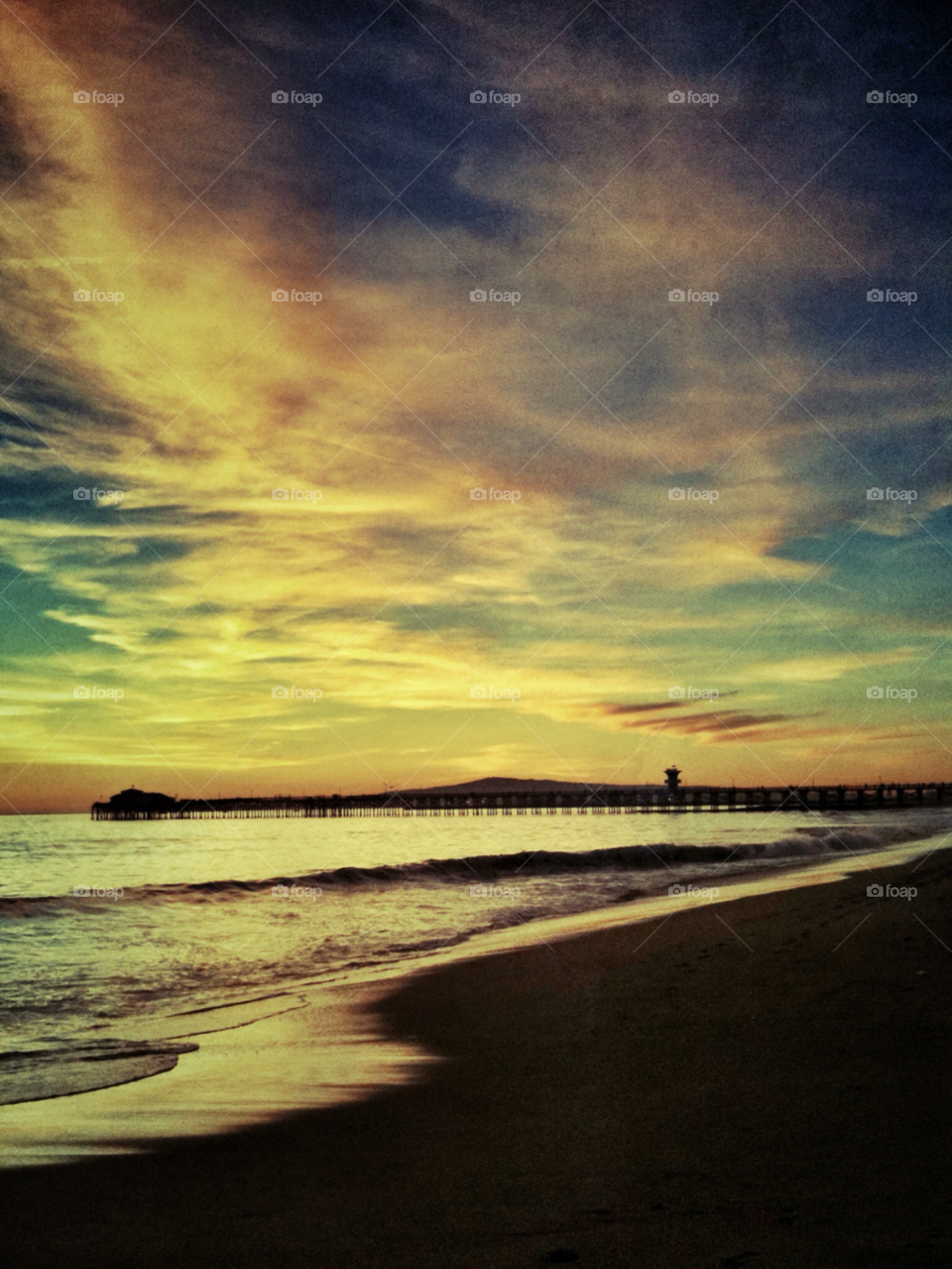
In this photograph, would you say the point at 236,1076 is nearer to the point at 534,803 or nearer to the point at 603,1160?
the point at 603,1160

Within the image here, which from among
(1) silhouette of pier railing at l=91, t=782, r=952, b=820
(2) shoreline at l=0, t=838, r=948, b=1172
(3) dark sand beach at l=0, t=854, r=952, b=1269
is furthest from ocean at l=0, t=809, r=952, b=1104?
(1) silhouette of pier railing at l=91, t=782, r=952, b=820

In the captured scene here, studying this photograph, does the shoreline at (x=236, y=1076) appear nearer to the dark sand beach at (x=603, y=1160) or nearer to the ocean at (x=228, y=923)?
the ocean at (x=228, y=923)

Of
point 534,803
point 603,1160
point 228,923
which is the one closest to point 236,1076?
point 603,1160

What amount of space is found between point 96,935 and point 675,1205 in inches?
526

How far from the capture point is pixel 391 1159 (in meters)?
4.41

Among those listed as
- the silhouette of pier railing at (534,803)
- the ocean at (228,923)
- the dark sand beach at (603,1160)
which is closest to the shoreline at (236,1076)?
the ocean at (228,923)

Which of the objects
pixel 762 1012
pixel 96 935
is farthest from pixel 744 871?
pixel 762 1012

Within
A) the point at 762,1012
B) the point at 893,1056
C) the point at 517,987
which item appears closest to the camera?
the point at 893,1056

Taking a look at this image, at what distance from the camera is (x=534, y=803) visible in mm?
114562

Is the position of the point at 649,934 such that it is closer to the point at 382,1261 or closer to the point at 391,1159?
the point at 391,1159

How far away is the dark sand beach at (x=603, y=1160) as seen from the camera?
3291 millimetres

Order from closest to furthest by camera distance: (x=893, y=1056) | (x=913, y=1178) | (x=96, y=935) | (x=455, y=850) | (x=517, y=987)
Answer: (x=913, y=1178), (x=893, y=1056), (x=517, y=987), (x=96, y=935), (x=455, y=850)

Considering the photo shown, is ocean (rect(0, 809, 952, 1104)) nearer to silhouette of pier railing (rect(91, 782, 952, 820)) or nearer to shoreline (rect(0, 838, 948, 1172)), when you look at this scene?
shoreline (rect(0, 838, 948, 1172))

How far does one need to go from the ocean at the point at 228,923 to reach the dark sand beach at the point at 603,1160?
2.26 metres
